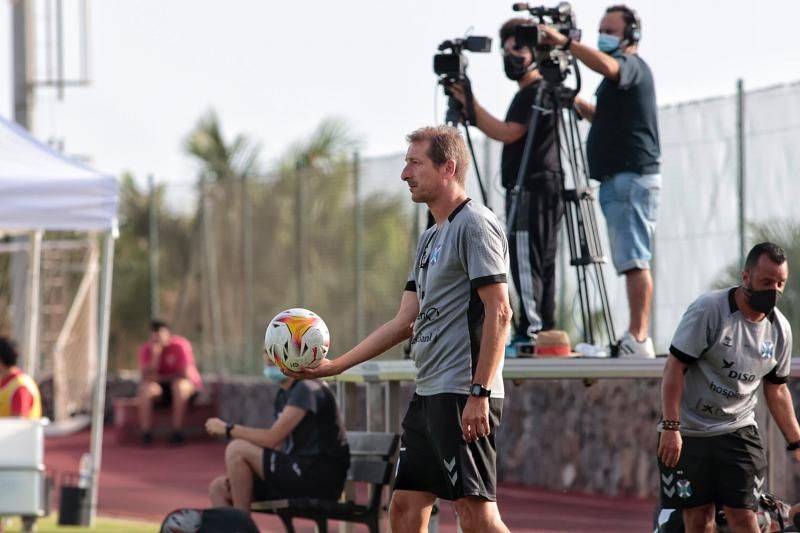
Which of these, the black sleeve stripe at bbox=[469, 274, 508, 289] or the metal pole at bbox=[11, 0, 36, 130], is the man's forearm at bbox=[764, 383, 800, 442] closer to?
the black sleeve stripe at bbox=[469, 274, 508, 289]

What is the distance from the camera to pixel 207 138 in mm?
36438

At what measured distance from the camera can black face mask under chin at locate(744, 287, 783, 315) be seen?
24.9 feet

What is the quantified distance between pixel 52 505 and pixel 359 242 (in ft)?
16.5

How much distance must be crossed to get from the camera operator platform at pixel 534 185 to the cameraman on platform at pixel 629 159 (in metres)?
0.32

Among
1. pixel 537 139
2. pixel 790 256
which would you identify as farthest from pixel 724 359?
pixel 790 256

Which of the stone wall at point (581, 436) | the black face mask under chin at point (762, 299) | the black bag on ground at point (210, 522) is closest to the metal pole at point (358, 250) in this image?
the stone wall at point (581, 436)

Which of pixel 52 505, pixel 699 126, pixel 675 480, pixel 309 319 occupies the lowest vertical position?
pixel 52 505

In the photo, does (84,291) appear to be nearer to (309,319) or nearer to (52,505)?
(52,505)

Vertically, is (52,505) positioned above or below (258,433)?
below

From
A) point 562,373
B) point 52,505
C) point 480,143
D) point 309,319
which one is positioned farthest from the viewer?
point 480,143

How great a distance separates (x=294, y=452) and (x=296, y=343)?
3619 millimetres

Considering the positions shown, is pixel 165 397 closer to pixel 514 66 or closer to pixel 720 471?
pixel 514 66

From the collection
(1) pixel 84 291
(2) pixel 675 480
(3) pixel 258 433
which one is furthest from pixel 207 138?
(2) pixel 675 480

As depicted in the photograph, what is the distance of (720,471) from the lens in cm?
786
